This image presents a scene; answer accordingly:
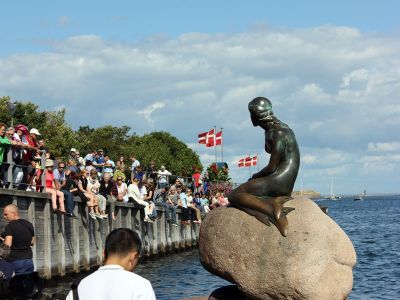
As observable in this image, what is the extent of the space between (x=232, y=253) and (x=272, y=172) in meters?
1.50

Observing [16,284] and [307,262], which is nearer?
[307,262]

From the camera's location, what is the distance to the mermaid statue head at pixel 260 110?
13961 mm

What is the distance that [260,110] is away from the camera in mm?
13969

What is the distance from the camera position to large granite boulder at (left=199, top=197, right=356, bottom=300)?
1270cm

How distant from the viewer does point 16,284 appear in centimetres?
1452

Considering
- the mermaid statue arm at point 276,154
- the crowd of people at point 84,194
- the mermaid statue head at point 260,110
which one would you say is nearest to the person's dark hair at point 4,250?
the crowd of people at point 84,194

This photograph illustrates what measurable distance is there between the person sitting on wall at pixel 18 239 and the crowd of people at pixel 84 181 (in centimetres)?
732

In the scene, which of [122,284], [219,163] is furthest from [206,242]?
[219,163]

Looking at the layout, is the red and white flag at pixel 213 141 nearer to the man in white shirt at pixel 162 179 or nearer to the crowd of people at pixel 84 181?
the crowd of people at pixel 84 181

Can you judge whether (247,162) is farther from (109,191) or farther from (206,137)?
(109,191)

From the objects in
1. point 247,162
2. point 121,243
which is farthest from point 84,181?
point 247,162

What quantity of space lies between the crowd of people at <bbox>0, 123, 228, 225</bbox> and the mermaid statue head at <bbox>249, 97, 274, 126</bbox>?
9.25 meters

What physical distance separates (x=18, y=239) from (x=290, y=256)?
15.0 ft

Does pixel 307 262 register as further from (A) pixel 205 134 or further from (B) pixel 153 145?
(B) pixel 153 145
